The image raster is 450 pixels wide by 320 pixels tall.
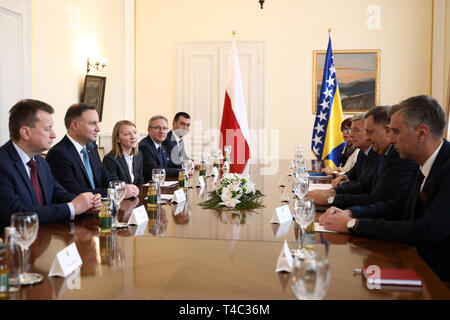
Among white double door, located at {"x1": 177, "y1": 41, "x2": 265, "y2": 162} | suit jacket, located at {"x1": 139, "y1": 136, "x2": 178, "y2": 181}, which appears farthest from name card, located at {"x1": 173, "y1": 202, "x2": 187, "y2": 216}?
white double door, located at {"x1": 177, "y1": 41, "x2": 265, "y2": 162}

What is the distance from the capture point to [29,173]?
2.91 meters

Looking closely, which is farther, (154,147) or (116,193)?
(154,147)

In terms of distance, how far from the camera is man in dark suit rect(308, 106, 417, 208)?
10.1ft

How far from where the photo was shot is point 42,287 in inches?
63.2

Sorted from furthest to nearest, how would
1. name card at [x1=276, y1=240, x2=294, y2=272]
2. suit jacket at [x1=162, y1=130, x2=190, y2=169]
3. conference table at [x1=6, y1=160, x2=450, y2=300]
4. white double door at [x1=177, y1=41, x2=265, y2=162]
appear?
white double door at [x1=177, y1=41, x2=265, y2=162]
suit jacket at [x1=162, y1=130, x2=190, y2=169]
name card at [x1=276, y1=240, x2=294, y2=272]
conference table at [x1=6, y1=160, x2=450, y2=300]

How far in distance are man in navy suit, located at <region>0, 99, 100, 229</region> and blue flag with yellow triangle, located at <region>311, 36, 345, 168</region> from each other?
5371 millimetres

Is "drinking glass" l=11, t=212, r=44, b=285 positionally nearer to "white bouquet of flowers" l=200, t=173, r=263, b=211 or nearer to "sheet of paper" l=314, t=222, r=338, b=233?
"sheet of paper" l=314, t=222, r=338, b=233

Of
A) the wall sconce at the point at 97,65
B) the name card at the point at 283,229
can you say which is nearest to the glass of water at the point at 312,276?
the name card at the point at 283,229

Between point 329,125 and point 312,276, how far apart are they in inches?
271

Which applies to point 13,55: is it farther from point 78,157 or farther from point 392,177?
point 392,177

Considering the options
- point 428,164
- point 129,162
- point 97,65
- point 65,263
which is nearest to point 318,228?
point 428,164

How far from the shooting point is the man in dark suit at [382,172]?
3.07 m

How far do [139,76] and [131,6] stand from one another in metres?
1.50
